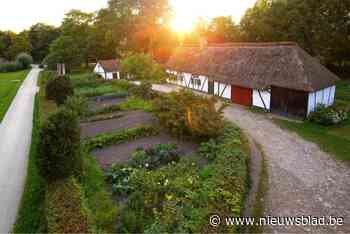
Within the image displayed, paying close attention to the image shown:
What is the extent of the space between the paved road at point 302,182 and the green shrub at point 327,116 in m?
3.21

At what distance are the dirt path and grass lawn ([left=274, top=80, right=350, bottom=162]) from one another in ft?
1.99

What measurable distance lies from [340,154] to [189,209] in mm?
9308

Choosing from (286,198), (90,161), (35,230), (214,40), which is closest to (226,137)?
(286,198)

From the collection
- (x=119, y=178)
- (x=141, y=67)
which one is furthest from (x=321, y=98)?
(x=141, y=67)

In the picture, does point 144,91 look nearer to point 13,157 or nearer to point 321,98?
point 13,157

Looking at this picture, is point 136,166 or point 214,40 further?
point 214,40

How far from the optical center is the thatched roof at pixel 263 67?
17844 millimetres

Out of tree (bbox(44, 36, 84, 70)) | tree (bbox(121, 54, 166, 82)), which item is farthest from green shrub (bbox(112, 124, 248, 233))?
tree (bbox(44, 36, 84, 70))

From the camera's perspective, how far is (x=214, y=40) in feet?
127

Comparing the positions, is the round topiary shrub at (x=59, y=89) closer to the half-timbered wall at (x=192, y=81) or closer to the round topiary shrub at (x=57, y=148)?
the half-timbered wall at (x=192, y=81)

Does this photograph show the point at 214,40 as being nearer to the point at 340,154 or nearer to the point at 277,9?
the point at 277,9

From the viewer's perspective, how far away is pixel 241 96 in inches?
842

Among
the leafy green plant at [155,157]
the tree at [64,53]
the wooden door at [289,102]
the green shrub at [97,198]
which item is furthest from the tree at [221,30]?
the green shrub at [97,198]

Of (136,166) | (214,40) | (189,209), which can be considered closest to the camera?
(189,209)
